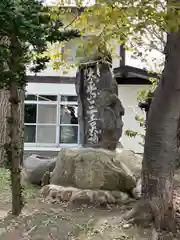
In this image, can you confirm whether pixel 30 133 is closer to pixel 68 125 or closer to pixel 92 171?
pixel 68 125

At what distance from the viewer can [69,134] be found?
15969 mm

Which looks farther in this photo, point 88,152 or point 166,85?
point 88,152

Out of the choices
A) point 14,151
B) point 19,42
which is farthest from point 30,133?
point 19,42

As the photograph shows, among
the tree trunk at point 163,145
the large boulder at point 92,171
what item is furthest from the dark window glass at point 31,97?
the tree trunk at point 163,145

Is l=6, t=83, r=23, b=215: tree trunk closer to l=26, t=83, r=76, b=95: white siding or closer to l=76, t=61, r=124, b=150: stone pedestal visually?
l=76, t=61, r=124, b=150: stone pedestal

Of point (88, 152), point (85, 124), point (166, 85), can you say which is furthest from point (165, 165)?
point (85, 124)

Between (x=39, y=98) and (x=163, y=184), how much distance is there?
40.0ft

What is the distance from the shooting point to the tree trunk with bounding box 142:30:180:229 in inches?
150

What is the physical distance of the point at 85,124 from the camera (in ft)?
21.7

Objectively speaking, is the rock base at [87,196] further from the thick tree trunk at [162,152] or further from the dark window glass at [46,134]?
the dark window glass at [46,134]

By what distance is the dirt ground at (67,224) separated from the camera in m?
3.79

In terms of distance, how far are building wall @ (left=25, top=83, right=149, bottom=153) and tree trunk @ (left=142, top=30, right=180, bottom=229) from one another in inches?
357

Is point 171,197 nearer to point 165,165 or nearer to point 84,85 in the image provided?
point 165,165

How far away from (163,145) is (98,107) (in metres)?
2.63
